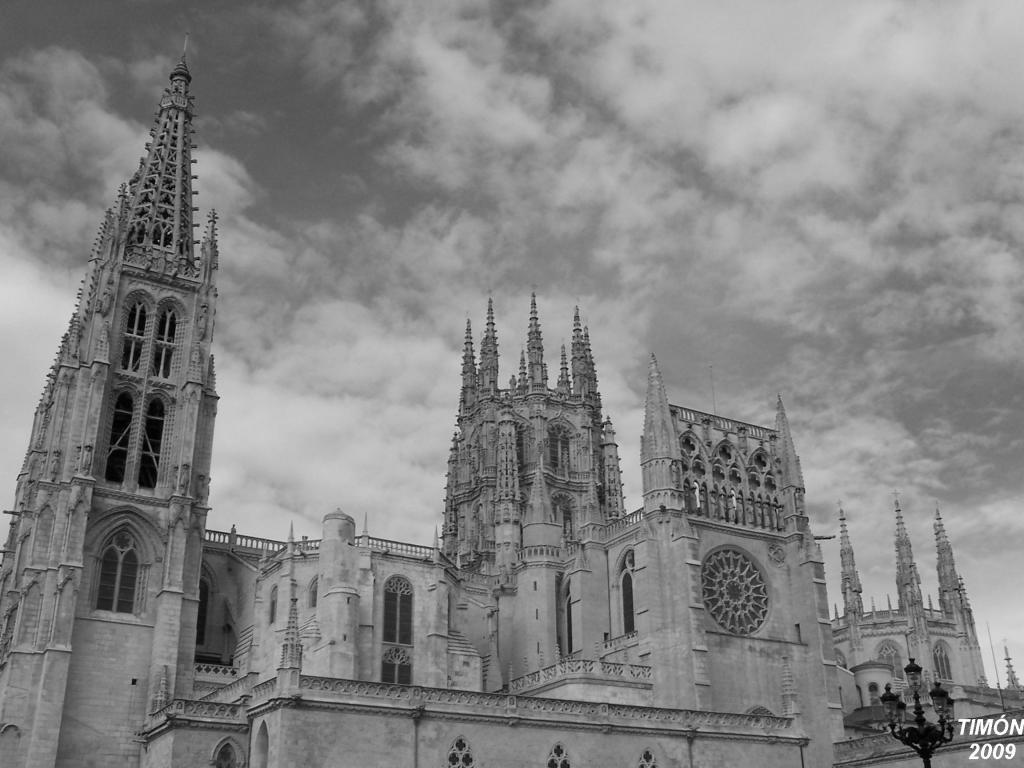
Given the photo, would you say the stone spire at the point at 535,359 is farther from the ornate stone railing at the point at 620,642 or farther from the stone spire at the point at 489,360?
the ornate stone railing at the point at 620,642

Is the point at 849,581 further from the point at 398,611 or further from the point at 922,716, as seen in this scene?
the point at 922,716

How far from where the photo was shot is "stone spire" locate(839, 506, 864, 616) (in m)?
77.9

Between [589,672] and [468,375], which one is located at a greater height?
[468,375]

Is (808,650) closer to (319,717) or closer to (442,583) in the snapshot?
(442,583)

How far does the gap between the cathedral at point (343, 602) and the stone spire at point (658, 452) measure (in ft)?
0.50

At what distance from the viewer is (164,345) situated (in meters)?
52.8

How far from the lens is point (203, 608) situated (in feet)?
171

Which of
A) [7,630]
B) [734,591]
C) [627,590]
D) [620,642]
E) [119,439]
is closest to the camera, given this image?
[7,630]

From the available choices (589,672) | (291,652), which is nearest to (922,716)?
(291,652)

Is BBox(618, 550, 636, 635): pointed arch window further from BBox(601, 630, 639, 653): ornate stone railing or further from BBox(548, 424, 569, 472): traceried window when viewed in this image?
BBox(548, 424, 569, 472): traceried window

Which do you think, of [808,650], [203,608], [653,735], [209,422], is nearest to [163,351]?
[209,422]

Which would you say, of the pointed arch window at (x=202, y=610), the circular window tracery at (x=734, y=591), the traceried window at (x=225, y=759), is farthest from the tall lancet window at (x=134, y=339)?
the circular window tracery at (x=734, y=591)

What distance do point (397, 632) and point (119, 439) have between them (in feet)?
53.1

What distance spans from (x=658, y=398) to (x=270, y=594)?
802 inches
